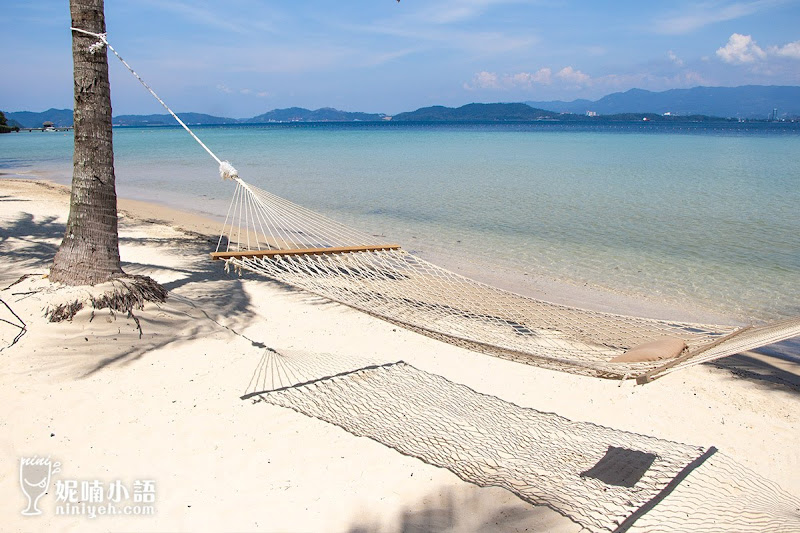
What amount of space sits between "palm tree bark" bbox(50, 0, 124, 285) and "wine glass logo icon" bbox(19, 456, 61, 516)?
1.43 m

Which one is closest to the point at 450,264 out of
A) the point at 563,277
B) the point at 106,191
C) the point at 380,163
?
the point at 563,277

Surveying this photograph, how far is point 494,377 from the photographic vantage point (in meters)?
3.27

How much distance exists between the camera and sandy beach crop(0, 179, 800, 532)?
6.66ft

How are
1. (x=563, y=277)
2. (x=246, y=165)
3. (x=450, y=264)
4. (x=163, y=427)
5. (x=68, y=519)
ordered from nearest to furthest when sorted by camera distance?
(x=68, y=519) → (x=163, y=427) → (x=563, y=277) → (x=450, y=264) → (x=246, y=165)

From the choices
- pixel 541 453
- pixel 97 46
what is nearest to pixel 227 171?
pixel 97 46

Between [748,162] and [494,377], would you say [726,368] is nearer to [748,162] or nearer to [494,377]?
[494,377]

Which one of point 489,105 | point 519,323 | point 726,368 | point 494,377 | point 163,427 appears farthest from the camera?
point 489,105

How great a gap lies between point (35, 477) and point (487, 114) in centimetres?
11312

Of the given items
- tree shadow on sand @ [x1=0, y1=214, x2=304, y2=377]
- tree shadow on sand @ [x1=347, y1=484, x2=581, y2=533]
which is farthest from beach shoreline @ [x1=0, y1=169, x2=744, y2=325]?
tree shadow on sand @ [x1=347, y1=484, x2=581, y2=533]

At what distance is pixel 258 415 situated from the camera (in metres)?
2.65

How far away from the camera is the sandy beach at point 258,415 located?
2.03 m

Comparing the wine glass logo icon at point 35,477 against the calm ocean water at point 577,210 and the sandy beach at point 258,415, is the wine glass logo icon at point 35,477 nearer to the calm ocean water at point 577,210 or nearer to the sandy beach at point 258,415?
the sandy beach at point 258,415

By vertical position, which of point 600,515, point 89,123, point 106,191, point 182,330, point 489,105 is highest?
point 489,105

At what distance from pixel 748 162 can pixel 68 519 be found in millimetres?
21379
